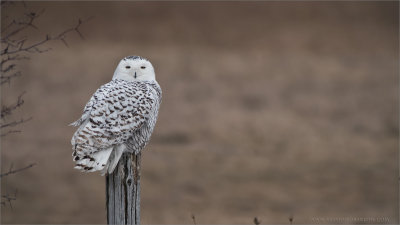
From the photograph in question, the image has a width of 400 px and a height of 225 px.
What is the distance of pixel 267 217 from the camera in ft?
29.7

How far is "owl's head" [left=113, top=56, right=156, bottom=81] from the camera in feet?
15.4

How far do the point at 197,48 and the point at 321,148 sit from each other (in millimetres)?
4564

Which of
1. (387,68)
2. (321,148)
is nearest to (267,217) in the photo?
(321,148)

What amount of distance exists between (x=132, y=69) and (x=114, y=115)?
0.61m

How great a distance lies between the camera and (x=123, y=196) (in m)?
3.90

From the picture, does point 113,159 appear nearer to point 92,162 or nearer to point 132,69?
point 92,162

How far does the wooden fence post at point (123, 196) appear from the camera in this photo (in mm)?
3896

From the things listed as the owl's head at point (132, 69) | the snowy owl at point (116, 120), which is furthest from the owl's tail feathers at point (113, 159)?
the owl's head at point (132, 69)

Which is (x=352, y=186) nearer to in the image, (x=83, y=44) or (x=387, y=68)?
(x=387, y=68)

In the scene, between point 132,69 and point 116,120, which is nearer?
point 116,120

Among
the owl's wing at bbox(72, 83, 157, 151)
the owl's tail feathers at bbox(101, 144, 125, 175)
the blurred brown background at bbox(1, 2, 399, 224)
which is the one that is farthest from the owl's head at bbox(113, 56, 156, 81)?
the blurred brown background at bbox(1, 2, 399, 224)

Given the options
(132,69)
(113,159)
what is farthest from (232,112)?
(113,159)

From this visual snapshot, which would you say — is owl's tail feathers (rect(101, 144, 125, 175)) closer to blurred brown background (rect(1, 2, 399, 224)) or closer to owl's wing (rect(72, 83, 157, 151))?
owl's wing (rect(72, 83, 157, 151))

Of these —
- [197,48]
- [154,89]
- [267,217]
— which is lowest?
[267,217]
